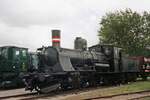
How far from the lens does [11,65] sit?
2631cm

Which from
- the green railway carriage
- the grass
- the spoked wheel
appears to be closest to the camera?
the grass

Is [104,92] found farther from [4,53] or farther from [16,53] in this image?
[4,53]

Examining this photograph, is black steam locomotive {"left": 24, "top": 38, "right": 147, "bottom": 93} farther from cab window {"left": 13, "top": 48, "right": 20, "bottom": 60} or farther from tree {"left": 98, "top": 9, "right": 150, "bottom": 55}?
tree {"left": 98, "top": 9, "right": 150, "bottom": 55}

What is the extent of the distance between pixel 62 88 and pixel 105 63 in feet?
19.0

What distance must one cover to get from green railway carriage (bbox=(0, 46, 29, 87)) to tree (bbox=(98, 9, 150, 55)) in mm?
32515

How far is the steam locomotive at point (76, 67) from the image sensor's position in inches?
846

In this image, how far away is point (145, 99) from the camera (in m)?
17.5

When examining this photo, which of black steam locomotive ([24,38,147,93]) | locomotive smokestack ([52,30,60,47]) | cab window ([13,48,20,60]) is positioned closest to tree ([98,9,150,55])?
black steam locomotive ([24,38,147,93])

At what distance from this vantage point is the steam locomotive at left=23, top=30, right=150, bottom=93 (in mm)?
21500

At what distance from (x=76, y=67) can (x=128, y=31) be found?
123ft

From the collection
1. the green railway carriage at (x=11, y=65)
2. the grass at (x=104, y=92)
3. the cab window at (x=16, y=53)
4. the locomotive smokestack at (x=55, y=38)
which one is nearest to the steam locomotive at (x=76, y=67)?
the locomotive smokestack at (x=55, y=38)

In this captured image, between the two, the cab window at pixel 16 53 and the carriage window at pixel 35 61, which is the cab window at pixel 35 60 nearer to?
the carriage window at pixel 35 61

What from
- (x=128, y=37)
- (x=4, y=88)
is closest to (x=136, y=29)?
(x=128, y=37)

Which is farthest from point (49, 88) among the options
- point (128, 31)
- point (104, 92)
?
Answer: point (128, 31)
